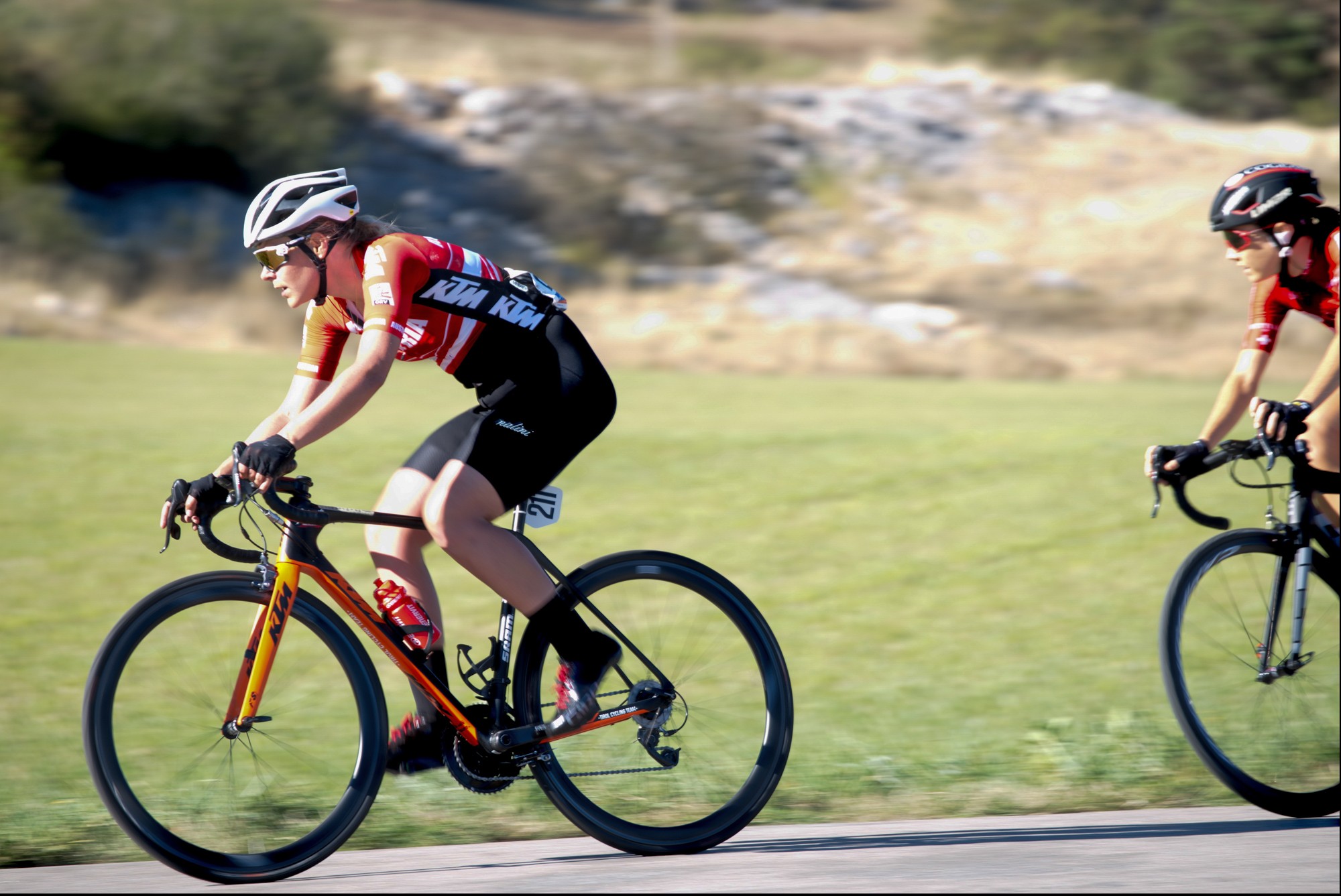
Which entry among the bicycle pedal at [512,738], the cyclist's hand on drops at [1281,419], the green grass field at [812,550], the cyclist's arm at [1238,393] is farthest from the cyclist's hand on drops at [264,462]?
the cyclist's hand on drops at [1281,419]

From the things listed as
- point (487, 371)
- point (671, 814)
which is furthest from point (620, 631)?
point (487, 371)

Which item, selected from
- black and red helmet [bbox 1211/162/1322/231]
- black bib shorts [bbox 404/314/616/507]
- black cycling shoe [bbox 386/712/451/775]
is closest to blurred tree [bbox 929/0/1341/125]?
black and red helmet [bbox 1211/162/1322/231]

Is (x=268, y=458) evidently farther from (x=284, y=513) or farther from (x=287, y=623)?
(x=287, y=623)

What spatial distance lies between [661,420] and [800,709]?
7.21 m

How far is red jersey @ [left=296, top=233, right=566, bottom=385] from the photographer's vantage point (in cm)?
379

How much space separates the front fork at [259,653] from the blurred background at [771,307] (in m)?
0.64

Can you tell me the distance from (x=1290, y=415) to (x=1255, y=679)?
2.68ft

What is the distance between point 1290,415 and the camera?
4.46 m

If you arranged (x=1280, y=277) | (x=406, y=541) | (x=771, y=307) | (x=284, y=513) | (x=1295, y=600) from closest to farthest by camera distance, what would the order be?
(x=284, y=513) → (x=406, y=541) → (x=1295, y=600) → (x=1280, y=277) → (x=771, y=307)

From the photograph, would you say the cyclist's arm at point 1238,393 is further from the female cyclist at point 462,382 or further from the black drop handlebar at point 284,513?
the black drop handlebar at point 284,513

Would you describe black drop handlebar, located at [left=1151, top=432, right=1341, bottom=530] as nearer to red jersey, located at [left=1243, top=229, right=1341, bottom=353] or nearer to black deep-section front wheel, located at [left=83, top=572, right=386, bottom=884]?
red jersey, located at [left=1243, top=229, right=1341, bottom=353]

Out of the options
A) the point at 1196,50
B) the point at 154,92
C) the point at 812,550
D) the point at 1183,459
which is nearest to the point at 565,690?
the point at 1183,459

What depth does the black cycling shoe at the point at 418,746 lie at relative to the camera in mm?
3947

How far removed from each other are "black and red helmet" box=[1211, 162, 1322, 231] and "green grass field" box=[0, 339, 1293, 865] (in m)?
1.77
